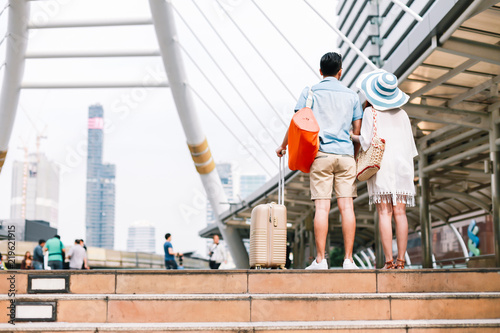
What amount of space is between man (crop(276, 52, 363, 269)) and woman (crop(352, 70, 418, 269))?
190 mm

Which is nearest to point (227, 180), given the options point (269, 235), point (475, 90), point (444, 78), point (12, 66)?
point (12, 66)

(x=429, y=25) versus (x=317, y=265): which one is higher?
(x=429, y=25)

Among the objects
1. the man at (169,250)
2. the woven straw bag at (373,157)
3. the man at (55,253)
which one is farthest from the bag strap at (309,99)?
the man at (169,250)

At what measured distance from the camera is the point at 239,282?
5156 millimetres

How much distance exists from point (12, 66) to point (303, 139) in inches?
713

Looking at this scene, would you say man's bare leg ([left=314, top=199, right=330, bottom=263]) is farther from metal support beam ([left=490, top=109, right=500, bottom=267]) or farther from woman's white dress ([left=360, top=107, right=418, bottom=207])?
metal support beam ([left=490, top=109, right=500, bottom=267])

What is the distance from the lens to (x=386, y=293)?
16.8 ft

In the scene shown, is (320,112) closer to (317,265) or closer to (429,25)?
(317,265)

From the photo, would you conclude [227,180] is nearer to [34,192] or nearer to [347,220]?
[347,220]

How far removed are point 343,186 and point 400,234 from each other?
0.68m

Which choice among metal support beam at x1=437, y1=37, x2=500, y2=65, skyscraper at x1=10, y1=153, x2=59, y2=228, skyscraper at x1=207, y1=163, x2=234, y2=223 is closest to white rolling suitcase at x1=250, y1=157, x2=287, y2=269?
metal support beam at x1=437, y1=37, x2=500, y2=65

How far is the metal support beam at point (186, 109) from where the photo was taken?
63.3 ft

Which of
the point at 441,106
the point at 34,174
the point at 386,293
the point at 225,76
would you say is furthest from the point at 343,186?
the point at 34,174

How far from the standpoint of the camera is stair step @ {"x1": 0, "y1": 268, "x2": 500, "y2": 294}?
5145 millimetres
